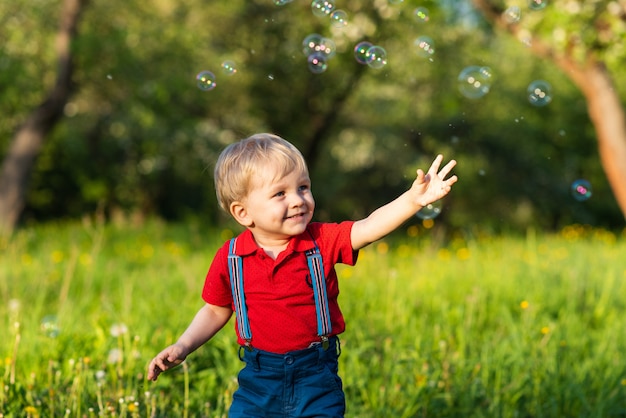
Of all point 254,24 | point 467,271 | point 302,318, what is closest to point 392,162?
point 254,24

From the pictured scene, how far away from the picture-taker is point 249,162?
2.61 metres

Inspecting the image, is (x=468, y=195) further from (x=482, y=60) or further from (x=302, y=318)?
(x=302, y=318)

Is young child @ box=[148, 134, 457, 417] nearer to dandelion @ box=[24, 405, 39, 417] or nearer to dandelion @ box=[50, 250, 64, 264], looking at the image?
dandelion @ box=[24, 405, 39, 417]

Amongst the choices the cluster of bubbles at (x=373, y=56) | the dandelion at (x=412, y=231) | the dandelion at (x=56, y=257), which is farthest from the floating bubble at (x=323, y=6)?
the dandelion at (x=56, y=257)

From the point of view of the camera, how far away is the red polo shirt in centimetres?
264

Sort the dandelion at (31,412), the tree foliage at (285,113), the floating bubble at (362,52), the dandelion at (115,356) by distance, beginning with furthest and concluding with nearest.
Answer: the tree foliage at (285,113), the floating bubble at (362,52), the dandelion at (115,356), the dandelion at (31,412)

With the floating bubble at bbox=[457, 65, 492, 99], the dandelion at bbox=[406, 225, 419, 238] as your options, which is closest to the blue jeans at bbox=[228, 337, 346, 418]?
the floating bubble at bbox=[457, 65, 492, 99]

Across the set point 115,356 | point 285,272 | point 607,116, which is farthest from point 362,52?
point 607,116

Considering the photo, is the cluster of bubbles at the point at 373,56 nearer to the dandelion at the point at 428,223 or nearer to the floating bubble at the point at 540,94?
the floating bubble at the point at 540,94

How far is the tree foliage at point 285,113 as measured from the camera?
11.6 metres

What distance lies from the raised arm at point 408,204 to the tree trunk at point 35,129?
29.4ft

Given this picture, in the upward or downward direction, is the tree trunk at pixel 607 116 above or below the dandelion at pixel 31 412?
above

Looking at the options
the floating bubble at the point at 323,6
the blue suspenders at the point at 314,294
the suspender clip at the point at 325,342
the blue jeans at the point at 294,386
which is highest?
the floating bubble at the point at 323,6

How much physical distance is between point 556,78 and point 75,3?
12.4 metres
